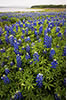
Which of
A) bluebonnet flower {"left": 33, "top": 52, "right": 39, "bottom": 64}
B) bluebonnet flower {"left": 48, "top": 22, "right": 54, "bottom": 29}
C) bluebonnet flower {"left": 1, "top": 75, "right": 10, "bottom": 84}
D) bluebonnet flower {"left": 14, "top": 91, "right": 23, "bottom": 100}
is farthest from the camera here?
bluebonnet flower {"left": 48, "top": 22, "right": 54, "bottom": 29}

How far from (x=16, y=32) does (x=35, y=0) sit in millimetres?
937

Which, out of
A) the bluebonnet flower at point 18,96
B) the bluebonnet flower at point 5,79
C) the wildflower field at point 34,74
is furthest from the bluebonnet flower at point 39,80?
the bluebonnet flower at point 5,79

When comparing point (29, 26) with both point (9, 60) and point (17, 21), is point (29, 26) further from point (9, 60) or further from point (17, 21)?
point (9, 60)

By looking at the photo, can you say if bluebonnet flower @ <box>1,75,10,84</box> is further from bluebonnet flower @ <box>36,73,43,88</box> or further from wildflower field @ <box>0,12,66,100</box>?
bluebonnet flower @ <box>36,73,43,88</box>

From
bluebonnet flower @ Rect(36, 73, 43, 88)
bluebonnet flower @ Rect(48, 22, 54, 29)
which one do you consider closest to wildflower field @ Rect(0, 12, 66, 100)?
bluebonnet flower @ Rect(36, 73, 43, 88)

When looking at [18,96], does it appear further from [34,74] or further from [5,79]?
[34,74]

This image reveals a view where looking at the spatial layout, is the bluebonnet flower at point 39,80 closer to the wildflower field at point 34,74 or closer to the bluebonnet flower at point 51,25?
the wildflower field at point 34,74

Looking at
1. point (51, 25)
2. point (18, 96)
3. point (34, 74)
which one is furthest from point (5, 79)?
point (51, 25)

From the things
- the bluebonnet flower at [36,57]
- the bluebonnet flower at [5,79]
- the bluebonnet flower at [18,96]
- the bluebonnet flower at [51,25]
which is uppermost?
the bluebonnet flower at [51,25]

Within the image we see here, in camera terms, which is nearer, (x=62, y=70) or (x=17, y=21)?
(x=62, y=70)

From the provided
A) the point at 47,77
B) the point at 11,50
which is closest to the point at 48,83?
the point at 47,77

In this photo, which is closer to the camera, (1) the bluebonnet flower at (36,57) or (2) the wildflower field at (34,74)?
(2) the wildflower field at (34,74)

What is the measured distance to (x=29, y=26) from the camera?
252cm

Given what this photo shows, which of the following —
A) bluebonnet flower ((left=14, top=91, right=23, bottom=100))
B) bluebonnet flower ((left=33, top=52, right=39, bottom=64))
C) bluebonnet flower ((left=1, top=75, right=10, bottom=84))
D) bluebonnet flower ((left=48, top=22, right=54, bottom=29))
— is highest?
bluebonnet flower ((left=48, top=22, right=54, bottom=29))
